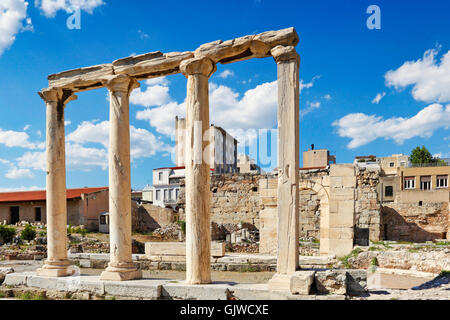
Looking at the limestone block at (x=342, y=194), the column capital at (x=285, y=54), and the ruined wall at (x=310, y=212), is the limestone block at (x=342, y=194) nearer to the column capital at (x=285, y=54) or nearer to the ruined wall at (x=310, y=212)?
the ruined wall at (x=310, y=212)

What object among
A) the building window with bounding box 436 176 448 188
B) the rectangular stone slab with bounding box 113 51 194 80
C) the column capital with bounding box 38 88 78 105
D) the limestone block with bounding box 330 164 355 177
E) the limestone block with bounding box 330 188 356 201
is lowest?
the building window with bounding box 436 176 448 188

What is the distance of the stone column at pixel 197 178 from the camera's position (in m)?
8.43

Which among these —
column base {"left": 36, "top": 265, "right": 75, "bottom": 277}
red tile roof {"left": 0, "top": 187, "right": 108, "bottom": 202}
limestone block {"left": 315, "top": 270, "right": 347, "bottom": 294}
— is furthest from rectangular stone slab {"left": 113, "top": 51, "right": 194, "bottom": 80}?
red tile roof {"left": 0, "top": 187, "right": 108, "bottom": 202}

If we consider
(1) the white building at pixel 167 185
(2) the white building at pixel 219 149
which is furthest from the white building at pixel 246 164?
(1) the white building at pixel 167 185

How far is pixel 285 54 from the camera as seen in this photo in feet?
26.2

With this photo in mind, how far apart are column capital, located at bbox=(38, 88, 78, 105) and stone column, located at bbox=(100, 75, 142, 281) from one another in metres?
1.91

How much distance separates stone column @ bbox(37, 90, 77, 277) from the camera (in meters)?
10.5

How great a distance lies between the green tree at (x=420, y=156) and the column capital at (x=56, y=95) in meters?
52.8

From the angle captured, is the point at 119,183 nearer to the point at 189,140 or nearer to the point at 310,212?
the point at 189,140

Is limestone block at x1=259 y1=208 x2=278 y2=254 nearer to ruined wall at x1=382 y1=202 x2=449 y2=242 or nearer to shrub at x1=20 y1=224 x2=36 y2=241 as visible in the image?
ruined wall at x1=382 y1=202 x2=449 y2=242

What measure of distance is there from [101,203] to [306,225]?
63.1 feet

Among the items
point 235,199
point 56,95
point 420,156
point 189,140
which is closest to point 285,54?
point 189,140

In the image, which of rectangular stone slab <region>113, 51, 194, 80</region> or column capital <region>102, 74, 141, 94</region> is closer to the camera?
rectangular stone slab <region>113, 51, 194, 80</region>

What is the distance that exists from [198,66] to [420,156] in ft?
174
